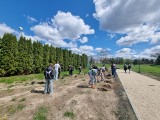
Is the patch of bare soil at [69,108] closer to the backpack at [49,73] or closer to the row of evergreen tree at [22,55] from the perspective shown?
the backpack at [49,73]

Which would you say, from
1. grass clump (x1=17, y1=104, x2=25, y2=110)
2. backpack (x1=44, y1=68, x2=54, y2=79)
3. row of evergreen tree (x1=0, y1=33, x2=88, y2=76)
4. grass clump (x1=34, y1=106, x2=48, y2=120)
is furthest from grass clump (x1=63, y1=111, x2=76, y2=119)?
row of evergreen tree (x1=0, y1=33, x2=88, y2=76)

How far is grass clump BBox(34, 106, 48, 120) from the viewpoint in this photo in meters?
7.47

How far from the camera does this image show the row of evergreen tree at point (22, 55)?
969 inches

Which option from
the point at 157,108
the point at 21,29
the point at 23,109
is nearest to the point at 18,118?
the point at 23,109

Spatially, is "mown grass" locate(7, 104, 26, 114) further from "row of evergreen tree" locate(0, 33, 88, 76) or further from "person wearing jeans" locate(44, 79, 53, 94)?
"row of evergreen tree" locate(0, 33, 88, 76)

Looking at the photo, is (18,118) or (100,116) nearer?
(18,118)

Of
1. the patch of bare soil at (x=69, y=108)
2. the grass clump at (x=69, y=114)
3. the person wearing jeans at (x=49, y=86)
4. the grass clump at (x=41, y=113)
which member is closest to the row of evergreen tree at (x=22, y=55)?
the person wearing jeans at (x=49, y=86)

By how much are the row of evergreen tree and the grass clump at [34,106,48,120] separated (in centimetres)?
1714

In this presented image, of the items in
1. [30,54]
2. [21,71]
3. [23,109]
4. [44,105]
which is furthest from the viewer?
[30,54]

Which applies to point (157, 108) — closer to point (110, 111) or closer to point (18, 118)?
point (110, 111)

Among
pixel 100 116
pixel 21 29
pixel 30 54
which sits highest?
pixel 21 29

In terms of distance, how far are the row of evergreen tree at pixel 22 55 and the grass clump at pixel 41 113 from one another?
17138 millimetres

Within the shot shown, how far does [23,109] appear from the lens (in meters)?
8.52

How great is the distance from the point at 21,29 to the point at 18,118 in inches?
1063
